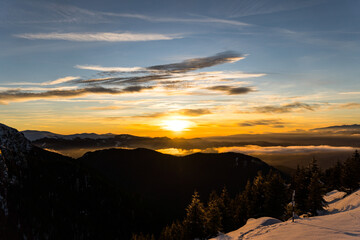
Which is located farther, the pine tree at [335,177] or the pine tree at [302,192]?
the pine tree at [335,177]

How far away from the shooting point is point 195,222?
41.4m

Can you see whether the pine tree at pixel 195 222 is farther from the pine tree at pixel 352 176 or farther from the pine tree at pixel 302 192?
the pine tree at pixel 352 176

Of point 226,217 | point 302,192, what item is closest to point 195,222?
point 226,217

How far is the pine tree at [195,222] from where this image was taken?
41.1 metres

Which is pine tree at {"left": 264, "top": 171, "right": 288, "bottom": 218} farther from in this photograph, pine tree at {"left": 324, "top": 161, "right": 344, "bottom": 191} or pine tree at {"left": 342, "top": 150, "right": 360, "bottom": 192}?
pine tree at {"left": 324, "top": 161, "right": 344, "bottom": 191}

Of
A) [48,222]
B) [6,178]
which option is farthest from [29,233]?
[6,178]

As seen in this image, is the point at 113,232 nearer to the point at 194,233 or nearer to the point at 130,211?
the point at 130,211

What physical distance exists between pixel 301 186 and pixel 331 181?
28.6m

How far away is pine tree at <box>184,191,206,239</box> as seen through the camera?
4109 centimetres

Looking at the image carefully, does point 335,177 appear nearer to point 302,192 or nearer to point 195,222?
point 302,192

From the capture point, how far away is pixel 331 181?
221 ft

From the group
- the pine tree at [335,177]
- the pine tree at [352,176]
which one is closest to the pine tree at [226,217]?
the pine tree at [352,176]

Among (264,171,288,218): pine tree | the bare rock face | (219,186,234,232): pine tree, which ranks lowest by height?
the bare rock face

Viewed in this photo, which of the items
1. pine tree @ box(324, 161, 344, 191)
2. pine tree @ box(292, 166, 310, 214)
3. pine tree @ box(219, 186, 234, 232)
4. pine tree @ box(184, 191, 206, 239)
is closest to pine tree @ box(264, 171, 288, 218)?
pine tree @ box(292, 166, 310, 214)
